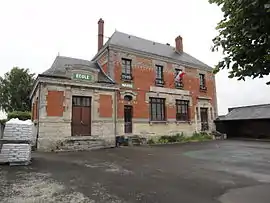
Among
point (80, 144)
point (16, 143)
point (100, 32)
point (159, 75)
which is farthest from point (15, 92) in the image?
point (16, 143)

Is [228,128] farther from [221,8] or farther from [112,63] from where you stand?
[221,8]

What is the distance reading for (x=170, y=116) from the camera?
58.1ft

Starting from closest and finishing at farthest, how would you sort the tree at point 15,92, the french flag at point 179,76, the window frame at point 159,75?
the window frame at point 159,75 < the french flag at point 179,76 < the tree at point 15,92

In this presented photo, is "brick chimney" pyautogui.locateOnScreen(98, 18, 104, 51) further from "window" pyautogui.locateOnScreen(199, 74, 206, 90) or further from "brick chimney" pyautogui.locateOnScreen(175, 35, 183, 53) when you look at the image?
"window" pyautogui.locateOnScreen(199, 74, 206, 90)

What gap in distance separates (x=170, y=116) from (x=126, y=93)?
171 inches

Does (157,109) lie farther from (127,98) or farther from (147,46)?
(147,46)

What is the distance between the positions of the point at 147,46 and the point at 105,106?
296 inches

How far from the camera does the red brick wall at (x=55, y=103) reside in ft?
41.2

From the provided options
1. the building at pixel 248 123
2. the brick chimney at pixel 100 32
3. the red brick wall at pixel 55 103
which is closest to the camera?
the red brick wall at pixel 55 103

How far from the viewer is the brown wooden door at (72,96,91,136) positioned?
1341 cm

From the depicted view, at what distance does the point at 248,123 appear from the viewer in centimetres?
2236

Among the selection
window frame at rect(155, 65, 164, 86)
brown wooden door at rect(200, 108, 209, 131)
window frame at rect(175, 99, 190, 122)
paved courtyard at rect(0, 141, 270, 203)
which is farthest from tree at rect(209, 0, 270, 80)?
brown wooden door at rect(200, 108, 209, 131)

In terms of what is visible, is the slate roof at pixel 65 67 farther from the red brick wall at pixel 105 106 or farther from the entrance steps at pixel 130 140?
the entrance steps at pixel 130 140

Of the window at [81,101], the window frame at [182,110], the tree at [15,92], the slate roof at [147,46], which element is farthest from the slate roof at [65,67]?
the tree at [15,92]
